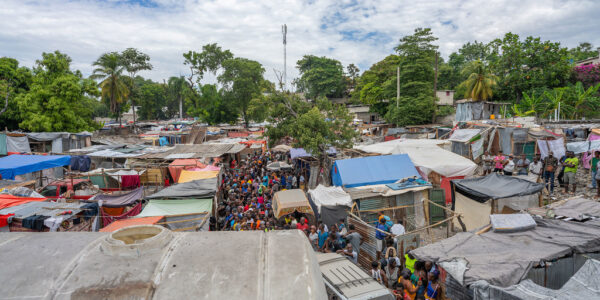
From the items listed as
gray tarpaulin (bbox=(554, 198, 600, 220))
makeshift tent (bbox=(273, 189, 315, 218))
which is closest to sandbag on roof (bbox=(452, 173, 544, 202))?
gray tarpaulin (bbox=(554, 198, 600, 220))

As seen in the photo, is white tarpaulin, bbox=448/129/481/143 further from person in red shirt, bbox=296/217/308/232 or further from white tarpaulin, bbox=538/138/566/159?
person in red shirt, bbox=296/217/308/232

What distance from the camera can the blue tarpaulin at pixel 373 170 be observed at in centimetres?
1132

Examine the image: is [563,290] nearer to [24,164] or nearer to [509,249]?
[509,249]

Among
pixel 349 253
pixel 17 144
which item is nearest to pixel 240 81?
pixel 17 144

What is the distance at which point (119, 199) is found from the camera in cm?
1029

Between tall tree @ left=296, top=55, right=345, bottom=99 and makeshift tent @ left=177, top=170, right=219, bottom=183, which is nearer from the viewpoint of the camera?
makeshift tent @ left=177, top=170, right=219, bottom=183

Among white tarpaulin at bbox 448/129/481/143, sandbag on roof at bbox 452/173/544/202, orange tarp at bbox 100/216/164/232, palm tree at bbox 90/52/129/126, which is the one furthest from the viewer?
palm tree at bbox 90/52/129/126

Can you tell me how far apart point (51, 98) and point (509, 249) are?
2685 centimetres

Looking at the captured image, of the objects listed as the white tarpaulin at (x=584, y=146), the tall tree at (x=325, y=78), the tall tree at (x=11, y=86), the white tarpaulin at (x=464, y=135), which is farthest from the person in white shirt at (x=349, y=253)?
the tall tree at (x=325, y=78)

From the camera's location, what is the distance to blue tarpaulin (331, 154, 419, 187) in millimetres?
11320

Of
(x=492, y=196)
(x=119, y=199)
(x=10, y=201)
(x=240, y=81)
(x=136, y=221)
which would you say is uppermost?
(x=240, y=81)

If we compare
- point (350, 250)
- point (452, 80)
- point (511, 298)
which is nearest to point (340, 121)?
point (350, 250)

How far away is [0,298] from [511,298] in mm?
5007

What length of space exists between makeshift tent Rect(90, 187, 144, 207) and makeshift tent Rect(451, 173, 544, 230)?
1032 cm
